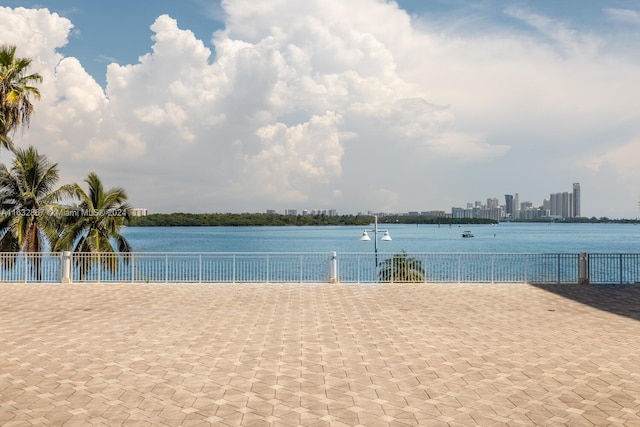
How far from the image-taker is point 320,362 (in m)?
7.55

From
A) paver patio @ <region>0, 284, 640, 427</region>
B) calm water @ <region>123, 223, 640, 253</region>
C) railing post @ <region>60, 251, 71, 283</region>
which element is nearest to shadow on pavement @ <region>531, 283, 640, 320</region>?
paver patio @ <region>0, 284, 640, 427</region>

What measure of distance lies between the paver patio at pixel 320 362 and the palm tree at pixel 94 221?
8751 millimetres

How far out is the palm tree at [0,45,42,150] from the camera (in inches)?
693

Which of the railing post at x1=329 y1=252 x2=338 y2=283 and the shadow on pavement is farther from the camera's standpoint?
the railing post at x1=329 y1=252 x2=338 y2=283

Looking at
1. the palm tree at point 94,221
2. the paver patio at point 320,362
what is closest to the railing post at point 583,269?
the paver patio at point 320,362

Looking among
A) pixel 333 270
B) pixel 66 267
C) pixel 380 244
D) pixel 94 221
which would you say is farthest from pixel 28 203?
pixel 380 244

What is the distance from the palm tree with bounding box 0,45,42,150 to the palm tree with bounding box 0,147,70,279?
3.88 metres

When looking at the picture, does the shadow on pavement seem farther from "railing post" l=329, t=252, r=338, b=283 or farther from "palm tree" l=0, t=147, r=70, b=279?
"palm tree" l=0, t=147, r=70, b=279

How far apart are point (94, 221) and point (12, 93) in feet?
22.5

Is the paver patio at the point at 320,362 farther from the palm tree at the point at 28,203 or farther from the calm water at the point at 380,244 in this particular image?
the calm water at the point at 380,244

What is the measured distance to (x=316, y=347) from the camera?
8500mm

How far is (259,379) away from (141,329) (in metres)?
4.41

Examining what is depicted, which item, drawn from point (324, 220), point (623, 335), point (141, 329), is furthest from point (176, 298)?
point (324, 220)

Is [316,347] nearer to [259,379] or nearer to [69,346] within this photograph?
[259,379]
